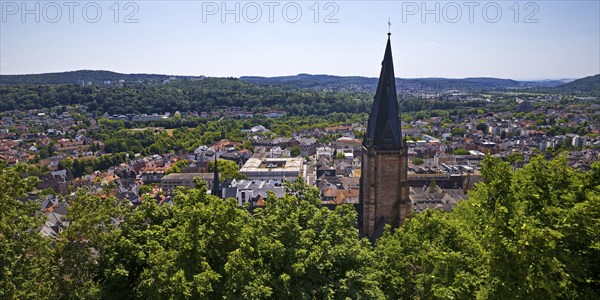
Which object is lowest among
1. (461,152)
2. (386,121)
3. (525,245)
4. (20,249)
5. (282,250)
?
(461,152)

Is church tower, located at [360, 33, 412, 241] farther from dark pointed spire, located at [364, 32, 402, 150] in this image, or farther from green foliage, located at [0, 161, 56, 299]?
green foliage, located at [0, 161, 56, 299]

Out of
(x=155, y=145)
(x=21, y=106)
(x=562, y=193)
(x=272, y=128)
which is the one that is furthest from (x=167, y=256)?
(x=21, y=106)

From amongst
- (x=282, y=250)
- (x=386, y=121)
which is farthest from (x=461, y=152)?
(x=282, y=250)

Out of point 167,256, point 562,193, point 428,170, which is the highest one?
point 562,193

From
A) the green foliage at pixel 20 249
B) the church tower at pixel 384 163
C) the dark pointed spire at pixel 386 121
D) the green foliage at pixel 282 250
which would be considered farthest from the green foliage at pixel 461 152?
the green foliage at pixel 20 249

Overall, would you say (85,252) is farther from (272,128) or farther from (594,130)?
(594,130)

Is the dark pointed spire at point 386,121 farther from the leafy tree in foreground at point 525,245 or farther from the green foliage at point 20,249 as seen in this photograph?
the green foliage at point 20,249

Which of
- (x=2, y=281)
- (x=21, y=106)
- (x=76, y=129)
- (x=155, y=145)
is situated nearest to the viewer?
(x=2, y=281)

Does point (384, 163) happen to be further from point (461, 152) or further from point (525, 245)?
point (461, 152)

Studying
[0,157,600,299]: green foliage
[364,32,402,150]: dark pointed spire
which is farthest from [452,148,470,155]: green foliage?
[0,157,600,299]: green foliage
